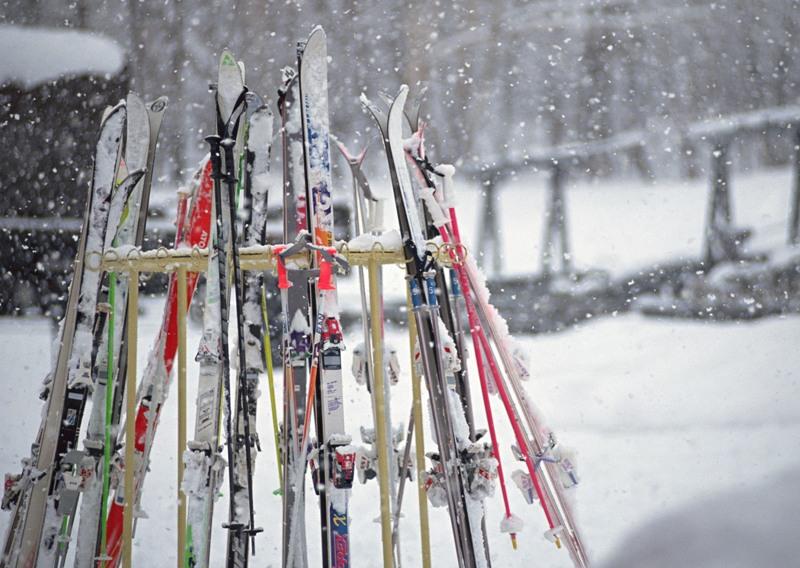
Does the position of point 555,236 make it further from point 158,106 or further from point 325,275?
point 325,275

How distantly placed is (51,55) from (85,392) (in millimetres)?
4866

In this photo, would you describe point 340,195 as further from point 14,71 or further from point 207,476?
point 207,476

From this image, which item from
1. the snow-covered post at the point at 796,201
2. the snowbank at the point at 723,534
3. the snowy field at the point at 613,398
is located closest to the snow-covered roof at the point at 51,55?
the snowy field at the point at 613,398

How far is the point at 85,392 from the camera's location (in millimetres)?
1603

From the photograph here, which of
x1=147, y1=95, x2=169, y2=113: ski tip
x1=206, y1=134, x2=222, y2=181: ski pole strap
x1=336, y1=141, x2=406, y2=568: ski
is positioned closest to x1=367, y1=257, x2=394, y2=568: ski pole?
x1=336, y1=141, x2=406, y2=568: ski

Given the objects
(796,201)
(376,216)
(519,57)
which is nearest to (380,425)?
(376,216)

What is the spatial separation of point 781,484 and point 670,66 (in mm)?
6651

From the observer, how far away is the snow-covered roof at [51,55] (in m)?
5.50

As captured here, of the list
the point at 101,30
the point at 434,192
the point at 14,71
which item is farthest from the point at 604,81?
the point at 434,192

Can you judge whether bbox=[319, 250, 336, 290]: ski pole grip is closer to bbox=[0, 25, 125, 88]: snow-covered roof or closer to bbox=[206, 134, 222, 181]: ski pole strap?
bbox=[206, 134, 222, 181]: ski pole strap

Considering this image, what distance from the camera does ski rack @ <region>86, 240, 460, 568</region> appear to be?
1.46 metres

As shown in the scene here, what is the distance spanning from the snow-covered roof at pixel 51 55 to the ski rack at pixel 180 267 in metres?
4.60

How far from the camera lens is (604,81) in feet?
21.4

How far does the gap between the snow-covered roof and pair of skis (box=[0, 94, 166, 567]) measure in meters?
4.43
